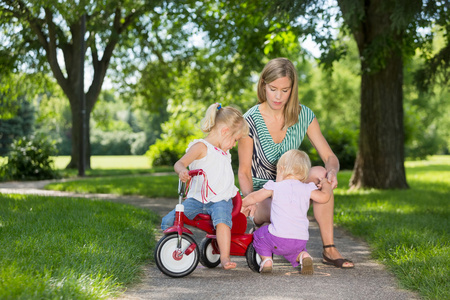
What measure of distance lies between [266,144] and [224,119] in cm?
68

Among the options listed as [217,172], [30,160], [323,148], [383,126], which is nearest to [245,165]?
[217,172]

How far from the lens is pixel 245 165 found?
4727mm

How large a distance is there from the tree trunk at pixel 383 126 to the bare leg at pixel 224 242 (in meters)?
7.40

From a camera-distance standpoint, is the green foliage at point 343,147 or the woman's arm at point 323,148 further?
the green foliage at point 343,147

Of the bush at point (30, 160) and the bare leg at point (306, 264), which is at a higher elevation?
the bush at point (30, 160)

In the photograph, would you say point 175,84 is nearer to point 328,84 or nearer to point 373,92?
point 373,92

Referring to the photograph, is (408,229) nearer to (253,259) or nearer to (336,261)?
(336,261)

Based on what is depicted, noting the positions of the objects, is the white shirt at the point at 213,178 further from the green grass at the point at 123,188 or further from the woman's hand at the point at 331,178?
the green grass at the point at 123,188

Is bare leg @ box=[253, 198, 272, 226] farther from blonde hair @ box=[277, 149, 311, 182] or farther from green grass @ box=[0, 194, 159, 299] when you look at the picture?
green grass @ box=[0, 194, 159, 299]

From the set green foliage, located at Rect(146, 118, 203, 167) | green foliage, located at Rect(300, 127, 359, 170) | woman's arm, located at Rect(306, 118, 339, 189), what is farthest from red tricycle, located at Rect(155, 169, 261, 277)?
green foliage, located at Rect(146, 118, 203, 167)

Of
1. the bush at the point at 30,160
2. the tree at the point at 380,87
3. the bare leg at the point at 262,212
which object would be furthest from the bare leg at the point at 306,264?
the bush at the point at 30,160

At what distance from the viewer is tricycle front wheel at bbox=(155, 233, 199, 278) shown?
13.4 feet

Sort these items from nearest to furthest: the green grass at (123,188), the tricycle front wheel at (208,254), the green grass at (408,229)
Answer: the green grass at (408,229)
the tricycle front wheel at (208,254)
the green grass at (123,188)

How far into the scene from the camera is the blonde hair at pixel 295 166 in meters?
4.30
